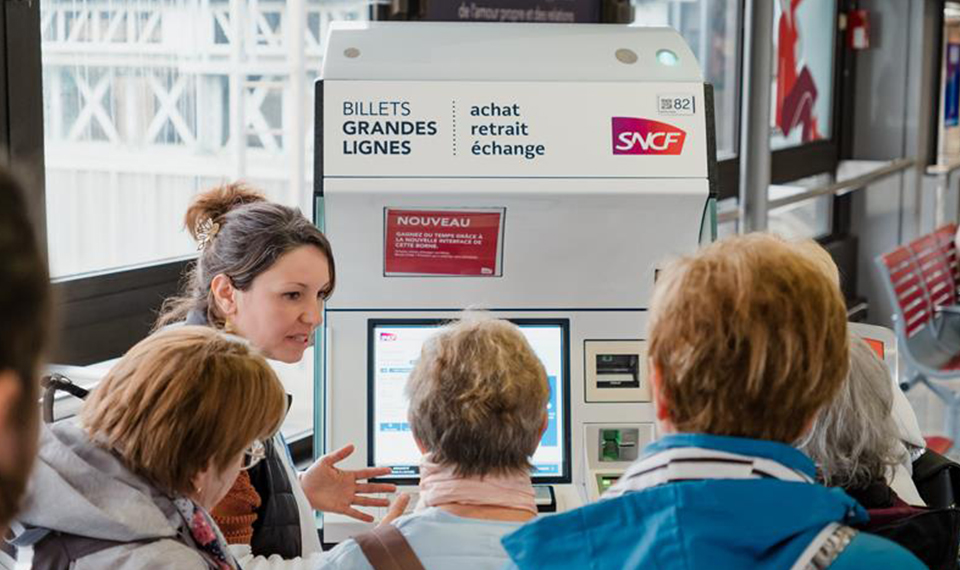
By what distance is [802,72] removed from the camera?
6.63 meters

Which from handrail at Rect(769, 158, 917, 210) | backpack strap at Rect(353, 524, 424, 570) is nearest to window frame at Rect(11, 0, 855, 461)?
backpack strap at Rect(353, 524, 424, 570)

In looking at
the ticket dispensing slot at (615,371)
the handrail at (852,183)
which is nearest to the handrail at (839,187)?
the handrail at (852,183)

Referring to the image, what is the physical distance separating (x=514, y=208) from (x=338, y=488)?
683 mm

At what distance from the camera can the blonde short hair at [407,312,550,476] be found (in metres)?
1.72

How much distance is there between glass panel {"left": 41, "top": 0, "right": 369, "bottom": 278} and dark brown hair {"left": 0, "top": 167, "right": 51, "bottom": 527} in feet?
6.87

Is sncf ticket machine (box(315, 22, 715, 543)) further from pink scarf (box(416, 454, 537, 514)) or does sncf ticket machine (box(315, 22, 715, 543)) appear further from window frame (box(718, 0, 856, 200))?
window frame (box(718, 0, 856, 200))

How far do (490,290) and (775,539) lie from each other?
1.46m

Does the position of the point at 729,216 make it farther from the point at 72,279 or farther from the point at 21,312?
the point at 21,312

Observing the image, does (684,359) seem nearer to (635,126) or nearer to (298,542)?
(298,542)

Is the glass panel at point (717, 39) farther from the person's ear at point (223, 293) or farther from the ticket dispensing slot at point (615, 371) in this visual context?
the person's ear at point (223, 293)

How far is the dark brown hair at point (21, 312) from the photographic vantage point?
0.55 meters

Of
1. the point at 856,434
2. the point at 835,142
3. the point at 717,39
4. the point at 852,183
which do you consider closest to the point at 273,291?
the point at 856,434

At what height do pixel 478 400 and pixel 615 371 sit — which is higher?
pixel 478 400

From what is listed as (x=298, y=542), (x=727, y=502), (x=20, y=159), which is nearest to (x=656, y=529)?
(x=727, y=502)
